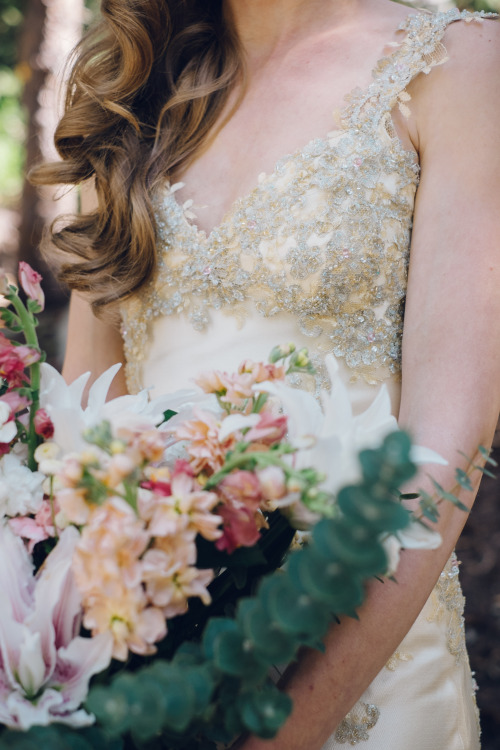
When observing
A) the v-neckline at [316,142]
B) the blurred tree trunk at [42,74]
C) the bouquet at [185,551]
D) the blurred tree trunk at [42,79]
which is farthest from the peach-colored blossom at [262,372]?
the blurred tree trunk at [42,74]

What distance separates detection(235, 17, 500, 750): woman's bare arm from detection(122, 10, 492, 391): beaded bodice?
0.07 m

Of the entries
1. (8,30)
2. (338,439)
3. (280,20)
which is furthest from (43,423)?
(8,30)

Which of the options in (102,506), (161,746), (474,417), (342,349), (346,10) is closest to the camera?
(102,506)

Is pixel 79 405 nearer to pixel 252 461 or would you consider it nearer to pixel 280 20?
pixel 252 461

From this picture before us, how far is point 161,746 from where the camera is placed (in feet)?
2.78

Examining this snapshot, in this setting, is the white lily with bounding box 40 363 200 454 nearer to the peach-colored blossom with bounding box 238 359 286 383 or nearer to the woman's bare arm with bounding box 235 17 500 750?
the peach-colored blossom with bounding box 238 359 286 383

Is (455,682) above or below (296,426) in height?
below

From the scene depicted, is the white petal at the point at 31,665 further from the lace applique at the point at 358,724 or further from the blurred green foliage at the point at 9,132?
the blurred green foliage at the point at 9,132

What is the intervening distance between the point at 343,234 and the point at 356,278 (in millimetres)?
92

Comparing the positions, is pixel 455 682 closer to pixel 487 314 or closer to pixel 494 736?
pixel 487 314

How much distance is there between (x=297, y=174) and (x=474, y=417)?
0.65m

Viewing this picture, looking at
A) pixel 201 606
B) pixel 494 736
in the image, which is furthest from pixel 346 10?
pixel 494 736

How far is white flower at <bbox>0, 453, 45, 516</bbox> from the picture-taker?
0.92 m

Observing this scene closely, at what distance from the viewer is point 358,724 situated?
4.56 ft
